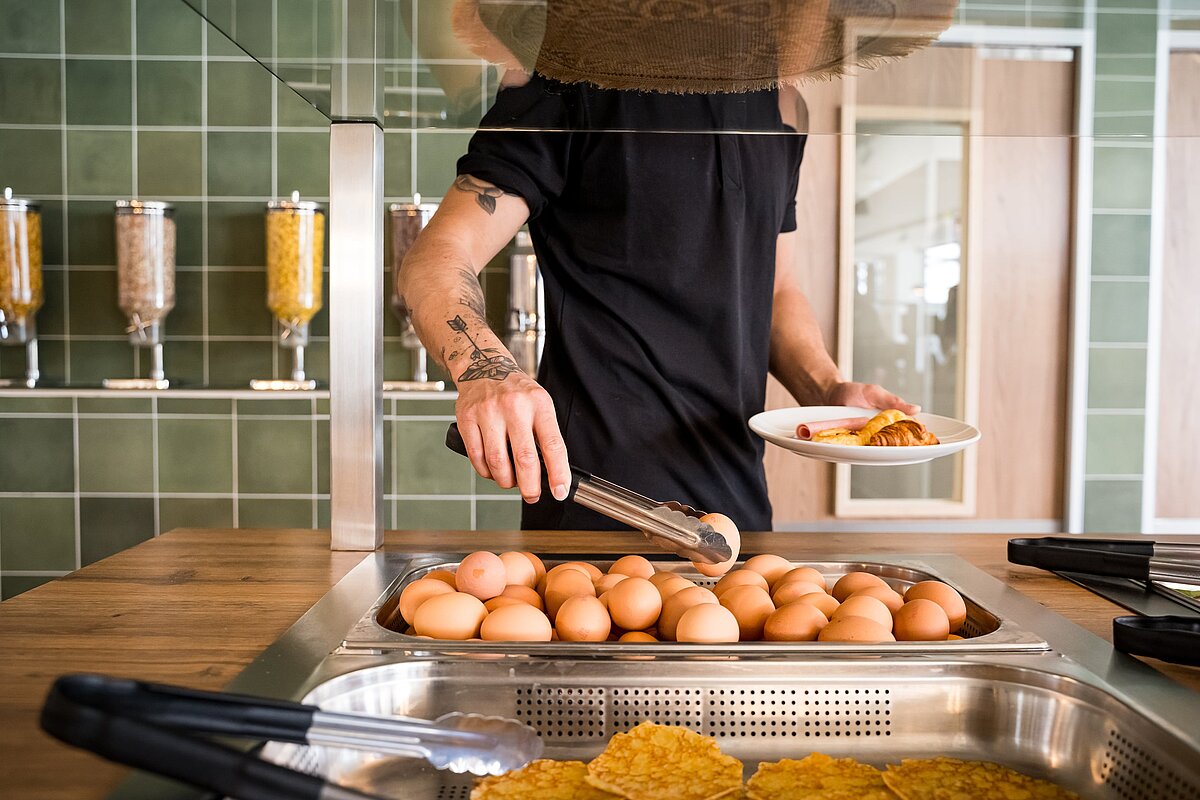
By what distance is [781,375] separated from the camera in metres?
1.59

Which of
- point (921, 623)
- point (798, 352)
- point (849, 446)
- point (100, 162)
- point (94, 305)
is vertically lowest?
point (921, 623)

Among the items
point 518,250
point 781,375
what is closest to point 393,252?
point 518,250

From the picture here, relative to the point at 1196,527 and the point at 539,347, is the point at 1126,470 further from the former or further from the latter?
the point at 539,347

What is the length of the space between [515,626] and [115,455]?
89.0 inches

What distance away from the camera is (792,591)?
2.80ft

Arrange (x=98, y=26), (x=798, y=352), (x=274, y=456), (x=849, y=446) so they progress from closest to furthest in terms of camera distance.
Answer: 1. (x=849, y=446)
2. (x=798, y=352)
3. (x=274, y=456)
4. (x=98, y=26)

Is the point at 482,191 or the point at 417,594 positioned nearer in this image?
the point at 417,594

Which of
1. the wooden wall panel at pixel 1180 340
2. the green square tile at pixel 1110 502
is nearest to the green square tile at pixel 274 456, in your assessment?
the green square tile at pixel 1110 502

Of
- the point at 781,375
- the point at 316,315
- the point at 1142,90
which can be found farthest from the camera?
the point at 316,315

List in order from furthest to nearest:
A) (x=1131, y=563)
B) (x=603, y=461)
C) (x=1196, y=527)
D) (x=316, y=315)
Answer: (x=1196, y=527) < (x=316, y=315) < (x=603, y=461) < (x=1131, y=563)

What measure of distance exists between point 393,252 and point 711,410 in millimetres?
1521

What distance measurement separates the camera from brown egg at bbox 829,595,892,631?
30.4 inches

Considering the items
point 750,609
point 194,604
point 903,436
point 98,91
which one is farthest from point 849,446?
point 98,91

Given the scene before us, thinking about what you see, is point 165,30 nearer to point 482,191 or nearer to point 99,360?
point 99,360
